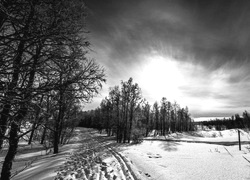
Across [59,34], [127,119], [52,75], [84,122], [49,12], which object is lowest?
[84,122]

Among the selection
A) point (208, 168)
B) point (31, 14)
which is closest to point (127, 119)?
point (208, 168)

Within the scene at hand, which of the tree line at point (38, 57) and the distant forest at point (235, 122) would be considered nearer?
the tree line at point (38, 57)

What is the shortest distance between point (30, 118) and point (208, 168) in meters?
8.33

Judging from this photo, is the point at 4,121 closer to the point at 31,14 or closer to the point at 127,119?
the point at 31,14

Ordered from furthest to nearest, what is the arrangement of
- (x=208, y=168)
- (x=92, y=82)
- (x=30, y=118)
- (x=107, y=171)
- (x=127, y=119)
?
(x=127, y=119)
(x=208, y=168)
(x=107, y=171)
(x=92, y=82)
(x=30, y=118)

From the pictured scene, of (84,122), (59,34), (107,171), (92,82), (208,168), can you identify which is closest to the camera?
(59,34)

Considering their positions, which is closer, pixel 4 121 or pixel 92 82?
pixel 4 121

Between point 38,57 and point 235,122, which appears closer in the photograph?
point 38,57

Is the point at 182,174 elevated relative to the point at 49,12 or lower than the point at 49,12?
lower

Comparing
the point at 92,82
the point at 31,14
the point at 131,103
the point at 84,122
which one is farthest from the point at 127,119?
the point at 84,122

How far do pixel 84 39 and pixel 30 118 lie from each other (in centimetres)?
235

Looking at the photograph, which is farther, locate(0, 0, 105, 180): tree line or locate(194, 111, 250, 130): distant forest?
locate(194, 111, 250, 130): distant forest

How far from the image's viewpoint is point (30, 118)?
294 centimetres

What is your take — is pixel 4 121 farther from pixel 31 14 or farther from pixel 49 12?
pixel 49 12
